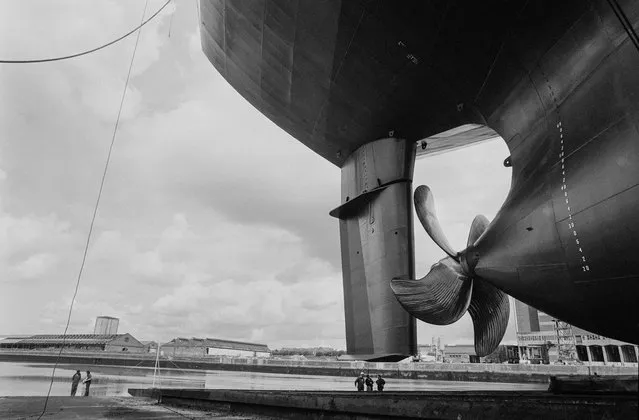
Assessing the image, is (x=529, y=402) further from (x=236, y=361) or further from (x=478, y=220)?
(x=236, y=361)

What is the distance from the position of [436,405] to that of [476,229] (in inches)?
168

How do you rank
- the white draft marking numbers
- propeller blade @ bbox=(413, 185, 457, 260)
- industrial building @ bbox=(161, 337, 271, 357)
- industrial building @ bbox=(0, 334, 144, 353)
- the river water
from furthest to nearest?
industrial building @ bbox=(161, 337, 271, 357), industrial building @ bbox=(0, 334, 144, 353), the river water, propeller blade @ bbox=(413, 185, 457, 260), the white draft marking numbers

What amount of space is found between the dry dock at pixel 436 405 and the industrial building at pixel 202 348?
8355 centimetres

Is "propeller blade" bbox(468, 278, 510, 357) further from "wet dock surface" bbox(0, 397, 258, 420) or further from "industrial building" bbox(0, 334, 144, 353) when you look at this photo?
"industrial building" bbox(0, 334, 144, 353)

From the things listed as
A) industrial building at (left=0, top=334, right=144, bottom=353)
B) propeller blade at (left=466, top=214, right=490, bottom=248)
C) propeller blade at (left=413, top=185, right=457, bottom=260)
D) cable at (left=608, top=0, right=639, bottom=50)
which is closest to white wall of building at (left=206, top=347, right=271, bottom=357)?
industrial building at (left=0, top=334, right=144, bottom=353)

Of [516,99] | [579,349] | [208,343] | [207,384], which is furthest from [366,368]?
[208,343]

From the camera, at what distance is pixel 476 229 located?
23.3 feet

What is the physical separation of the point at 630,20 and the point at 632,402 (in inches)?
170

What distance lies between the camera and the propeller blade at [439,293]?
271 inches

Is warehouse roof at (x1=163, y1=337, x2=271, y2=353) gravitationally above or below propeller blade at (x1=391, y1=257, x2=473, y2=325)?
above

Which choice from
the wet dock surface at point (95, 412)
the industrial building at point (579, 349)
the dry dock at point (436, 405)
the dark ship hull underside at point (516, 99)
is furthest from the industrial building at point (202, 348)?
the dry dock at point (436, 405)

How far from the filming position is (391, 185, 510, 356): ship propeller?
6863 mm

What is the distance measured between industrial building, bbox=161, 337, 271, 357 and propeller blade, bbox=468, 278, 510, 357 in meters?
82.7

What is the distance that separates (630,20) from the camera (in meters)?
4.66
